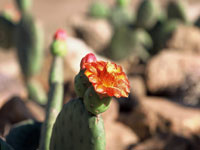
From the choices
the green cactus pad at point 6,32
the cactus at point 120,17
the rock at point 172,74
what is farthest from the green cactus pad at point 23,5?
the cactus at point 120,17

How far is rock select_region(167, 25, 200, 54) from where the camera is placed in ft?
17.3

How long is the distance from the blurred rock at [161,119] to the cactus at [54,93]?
1.52 metres

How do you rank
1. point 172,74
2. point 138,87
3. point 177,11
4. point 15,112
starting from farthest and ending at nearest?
point 177,11, point 172,74, point 138,87, point 15,112

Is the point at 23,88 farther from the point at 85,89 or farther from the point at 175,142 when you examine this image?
the point at 85,89

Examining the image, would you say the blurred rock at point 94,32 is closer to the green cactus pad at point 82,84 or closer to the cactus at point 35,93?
the cactus at point 35,93

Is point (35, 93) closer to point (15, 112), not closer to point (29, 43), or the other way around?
point (29, 43)

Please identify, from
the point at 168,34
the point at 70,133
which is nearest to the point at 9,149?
the point at 70,133

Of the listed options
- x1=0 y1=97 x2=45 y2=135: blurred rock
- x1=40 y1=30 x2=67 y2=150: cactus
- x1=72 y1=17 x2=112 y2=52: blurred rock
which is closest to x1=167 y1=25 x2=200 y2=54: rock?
x1=72 y1=17 x2=112 y2=52: blurred rock

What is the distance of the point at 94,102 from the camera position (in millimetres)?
1456

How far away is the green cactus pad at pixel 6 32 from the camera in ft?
14.7

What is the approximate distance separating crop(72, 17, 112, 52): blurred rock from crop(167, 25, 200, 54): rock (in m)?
1.34

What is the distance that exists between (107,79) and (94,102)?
99mm

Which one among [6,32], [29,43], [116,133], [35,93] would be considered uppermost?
[6,32]

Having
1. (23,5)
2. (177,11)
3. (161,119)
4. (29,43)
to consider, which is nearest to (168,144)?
(161,119)
